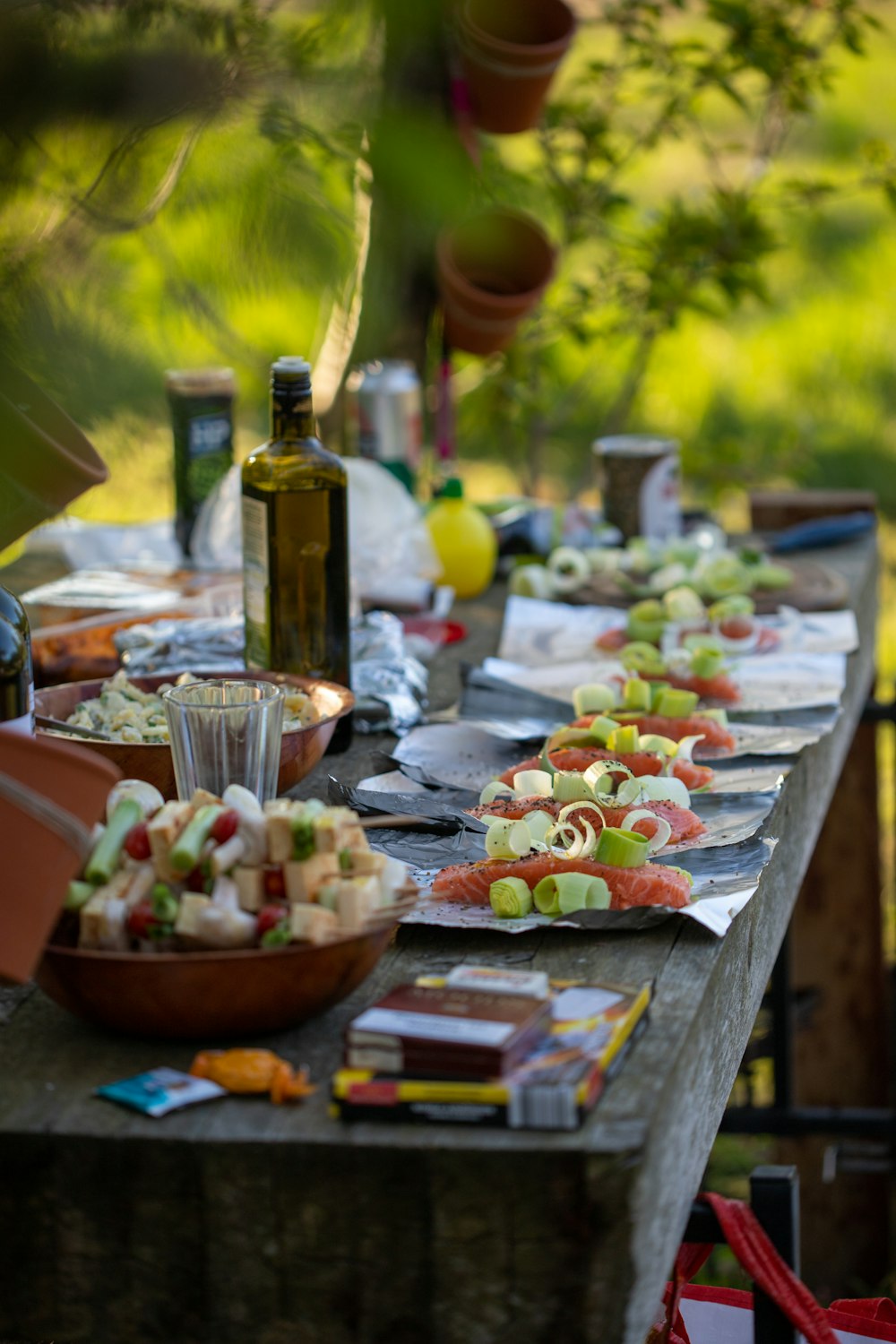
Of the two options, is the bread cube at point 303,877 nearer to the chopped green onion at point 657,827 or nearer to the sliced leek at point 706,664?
the chopped green onion at point 657,827

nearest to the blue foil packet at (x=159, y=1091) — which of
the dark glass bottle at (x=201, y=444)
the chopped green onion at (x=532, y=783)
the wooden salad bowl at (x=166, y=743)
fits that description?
the wooden salad bowl at (x=166, y=743)

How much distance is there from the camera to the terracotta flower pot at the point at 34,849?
92 centimetres

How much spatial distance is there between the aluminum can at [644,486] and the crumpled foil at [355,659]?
0.87 meters

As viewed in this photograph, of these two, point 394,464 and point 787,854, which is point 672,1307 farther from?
point 394,464

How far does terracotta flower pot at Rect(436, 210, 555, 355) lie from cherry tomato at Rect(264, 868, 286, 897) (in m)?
1.73

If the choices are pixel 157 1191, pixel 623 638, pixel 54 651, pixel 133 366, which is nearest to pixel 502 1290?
pixel 157 1191

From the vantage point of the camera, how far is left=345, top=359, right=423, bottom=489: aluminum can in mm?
2666

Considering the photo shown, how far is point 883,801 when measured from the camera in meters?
4.44

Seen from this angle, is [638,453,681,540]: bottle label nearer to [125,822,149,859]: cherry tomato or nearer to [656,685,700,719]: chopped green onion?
[656,685,700,719]: chopped green onion

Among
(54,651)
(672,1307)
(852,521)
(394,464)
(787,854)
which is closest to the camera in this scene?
(672,1307)

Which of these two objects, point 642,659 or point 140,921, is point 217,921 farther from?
point 642,659

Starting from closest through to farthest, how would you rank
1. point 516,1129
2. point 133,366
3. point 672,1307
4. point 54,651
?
point 133,366, point 516,1129, point 672,1307, point 54,651

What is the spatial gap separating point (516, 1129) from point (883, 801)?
3742 mm

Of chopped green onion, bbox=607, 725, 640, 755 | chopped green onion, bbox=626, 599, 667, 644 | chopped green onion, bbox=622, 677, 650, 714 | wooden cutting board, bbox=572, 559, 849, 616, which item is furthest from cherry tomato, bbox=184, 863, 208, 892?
wooden cutting board, bbox=572, 559, 849, 616
